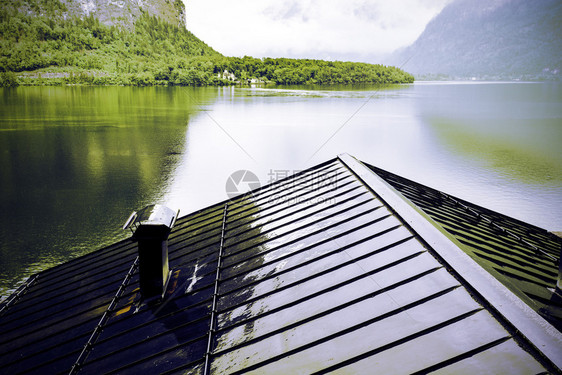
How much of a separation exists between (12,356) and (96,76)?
160219 millimetres

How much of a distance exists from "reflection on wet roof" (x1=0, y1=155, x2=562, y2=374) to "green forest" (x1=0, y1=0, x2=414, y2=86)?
151 m

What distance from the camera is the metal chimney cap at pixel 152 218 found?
637 cm

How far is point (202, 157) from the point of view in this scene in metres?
42.8

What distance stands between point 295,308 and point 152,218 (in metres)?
3.13

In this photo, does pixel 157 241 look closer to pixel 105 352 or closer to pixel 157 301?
pixel 157 301

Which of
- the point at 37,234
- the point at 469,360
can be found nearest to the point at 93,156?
the point at 37,234

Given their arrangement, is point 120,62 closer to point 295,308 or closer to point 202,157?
point 202,157

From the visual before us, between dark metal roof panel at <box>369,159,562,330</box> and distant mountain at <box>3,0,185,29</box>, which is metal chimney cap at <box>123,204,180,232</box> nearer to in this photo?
dark metal roof panel at <box>369,159,562,330</box>

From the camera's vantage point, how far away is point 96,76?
144 m

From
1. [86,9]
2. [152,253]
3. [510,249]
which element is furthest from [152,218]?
[86,9]

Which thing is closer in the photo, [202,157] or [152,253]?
[152,253]

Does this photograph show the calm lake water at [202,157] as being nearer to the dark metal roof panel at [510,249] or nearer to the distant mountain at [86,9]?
the dark metal roof panel at [510,249]

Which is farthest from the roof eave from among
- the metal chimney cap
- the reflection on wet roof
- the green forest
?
the green forest

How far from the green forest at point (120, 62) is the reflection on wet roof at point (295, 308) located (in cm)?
15065
